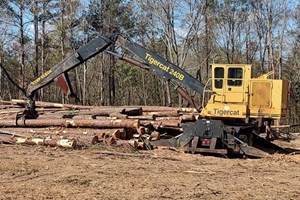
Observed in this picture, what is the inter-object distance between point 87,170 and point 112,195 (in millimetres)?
2604

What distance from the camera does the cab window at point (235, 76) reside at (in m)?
15.3

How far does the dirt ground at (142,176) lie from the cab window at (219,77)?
107 inches

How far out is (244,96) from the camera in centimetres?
1519

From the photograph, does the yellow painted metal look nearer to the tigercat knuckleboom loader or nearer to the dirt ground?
the tigercat knuckleboom loader

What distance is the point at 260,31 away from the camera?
146 feet

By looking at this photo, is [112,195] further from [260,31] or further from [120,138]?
[260,31]

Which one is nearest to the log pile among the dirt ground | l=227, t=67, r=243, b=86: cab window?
the dirt ground

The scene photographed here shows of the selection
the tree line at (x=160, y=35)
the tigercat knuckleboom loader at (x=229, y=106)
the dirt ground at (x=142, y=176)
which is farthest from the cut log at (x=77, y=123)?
the tree line at (x=160, y=35)

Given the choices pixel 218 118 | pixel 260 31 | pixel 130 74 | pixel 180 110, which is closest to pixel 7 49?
pixel 130 74

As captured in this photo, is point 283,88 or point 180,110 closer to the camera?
point 283,88

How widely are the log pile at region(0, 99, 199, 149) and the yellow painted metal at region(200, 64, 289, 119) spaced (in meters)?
1.85

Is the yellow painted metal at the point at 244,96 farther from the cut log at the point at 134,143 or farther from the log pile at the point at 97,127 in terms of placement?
the cut log at the point at 134,143

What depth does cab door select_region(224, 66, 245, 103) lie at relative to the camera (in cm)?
1525

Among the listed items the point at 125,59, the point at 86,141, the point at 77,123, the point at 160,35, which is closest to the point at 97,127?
the point at 77,123
